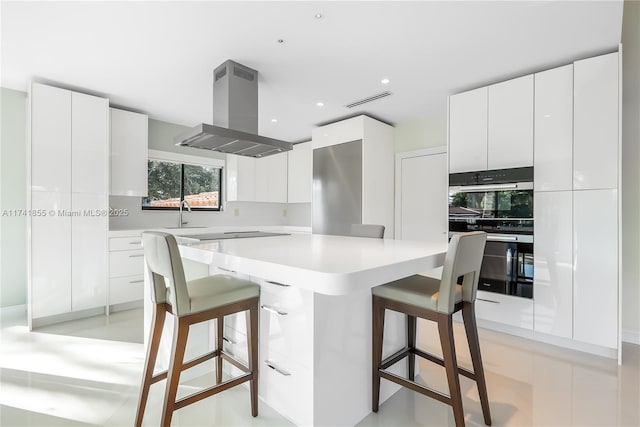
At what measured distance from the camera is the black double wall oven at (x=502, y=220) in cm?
261

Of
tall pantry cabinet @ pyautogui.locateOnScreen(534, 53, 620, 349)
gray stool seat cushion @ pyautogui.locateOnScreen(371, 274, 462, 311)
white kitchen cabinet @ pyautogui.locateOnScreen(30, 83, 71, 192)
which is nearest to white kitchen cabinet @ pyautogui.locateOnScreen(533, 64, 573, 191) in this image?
tall pantry cabinet @ pyautogui.locateOnScreen(534, 53, 620, 349)

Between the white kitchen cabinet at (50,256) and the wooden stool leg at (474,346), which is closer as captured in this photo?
the wooden stool leg at (474,346)

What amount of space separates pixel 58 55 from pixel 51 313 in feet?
7.70

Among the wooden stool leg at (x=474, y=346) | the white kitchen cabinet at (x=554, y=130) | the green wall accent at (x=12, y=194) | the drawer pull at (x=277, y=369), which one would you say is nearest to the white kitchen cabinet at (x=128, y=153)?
the green wall accent at (x=12, y=194)

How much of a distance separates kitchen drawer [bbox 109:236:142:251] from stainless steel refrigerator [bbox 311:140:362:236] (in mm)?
2204

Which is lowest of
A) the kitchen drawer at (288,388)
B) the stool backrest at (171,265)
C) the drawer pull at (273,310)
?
the kitchen drawer at (288,388)

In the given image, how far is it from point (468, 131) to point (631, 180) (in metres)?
1.36

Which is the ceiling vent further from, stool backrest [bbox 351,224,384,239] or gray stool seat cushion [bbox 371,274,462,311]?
gray stool seat cushion [bbox 371,274,462,311]

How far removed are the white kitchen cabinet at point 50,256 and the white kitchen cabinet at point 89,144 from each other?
0.76 feet

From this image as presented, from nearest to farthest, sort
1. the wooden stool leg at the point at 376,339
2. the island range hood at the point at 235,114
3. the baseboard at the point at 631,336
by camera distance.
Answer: the wooden stool leg at the point at 376,339 < the island range hood at the point at 235,114 < the baseboard at the point at 631,336

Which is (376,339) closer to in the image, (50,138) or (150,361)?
(150,361)

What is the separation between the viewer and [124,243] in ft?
11.1

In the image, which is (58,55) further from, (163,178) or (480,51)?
(480,51)

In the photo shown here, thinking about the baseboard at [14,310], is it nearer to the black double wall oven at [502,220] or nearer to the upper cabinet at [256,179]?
the upper cabinet at [256,179]
